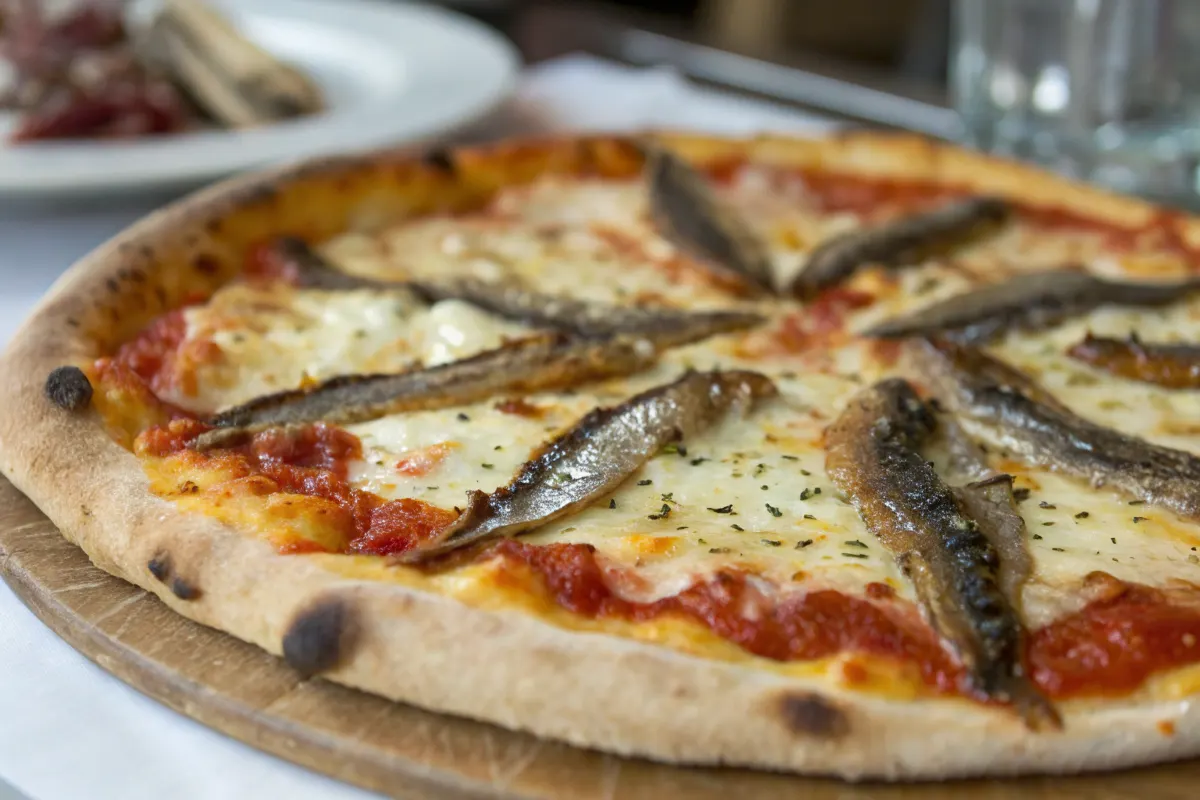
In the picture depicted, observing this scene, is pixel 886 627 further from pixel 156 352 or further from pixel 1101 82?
pixel 1101 82

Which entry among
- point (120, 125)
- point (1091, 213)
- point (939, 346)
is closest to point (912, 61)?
point (1091, 213)

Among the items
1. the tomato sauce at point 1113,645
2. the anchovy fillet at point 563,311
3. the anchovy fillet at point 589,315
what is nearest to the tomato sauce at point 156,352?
the anchovy fillet at point 563,311

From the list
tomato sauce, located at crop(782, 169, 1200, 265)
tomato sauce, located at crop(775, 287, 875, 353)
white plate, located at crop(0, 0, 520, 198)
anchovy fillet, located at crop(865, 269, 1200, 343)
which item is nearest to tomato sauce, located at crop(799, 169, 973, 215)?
tomato sauce, located at crop(782, 169, 1200, 265)

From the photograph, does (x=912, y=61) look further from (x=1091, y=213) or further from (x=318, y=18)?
Result: (x=1091, y=213)

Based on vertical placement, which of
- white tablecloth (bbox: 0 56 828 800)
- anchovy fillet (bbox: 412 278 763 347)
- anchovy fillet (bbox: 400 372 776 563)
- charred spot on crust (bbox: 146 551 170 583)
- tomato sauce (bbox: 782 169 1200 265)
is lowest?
white tablecloth (bbox: 0 56 828 800)

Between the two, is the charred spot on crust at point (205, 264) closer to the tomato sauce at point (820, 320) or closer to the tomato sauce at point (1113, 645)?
the tomato sauce at point (820, 320)

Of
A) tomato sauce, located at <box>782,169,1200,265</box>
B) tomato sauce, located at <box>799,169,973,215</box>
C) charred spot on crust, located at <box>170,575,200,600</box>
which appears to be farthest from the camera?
tomato sauce, located at <box>799,169,973,215</box>

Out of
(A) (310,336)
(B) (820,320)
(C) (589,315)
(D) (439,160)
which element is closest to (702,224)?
(B) (820,320)

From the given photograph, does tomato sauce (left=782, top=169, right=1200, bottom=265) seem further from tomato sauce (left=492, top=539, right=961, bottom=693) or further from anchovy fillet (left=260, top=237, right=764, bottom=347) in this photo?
tomato sauce (left=492, top=539, right=961, bottom=693)
